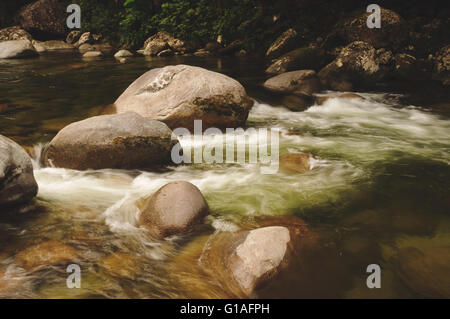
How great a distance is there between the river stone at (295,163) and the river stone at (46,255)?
10.3ft

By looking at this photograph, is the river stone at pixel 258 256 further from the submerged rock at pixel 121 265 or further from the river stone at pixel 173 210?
the submerged rock at pixel 121 265

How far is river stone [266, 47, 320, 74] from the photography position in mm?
12484

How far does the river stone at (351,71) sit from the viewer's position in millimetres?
11117

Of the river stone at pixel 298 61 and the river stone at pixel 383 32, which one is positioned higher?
the river stone at pixel 383 32

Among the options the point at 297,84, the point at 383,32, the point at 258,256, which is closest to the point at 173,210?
the point at 258,256

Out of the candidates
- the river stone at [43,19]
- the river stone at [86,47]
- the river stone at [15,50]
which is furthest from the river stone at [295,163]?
the river stone at [43,19]

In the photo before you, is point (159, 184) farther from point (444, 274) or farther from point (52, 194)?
point (444, 274)

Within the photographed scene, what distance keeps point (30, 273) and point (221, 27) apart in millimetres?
17208

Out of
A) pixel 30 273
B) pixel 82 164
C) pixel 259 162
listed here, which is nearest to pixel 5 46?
pixel 82 164

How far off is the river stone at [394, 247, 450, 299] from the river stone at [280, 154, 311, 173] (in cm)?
219

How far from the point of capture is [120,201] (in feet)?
14.9
